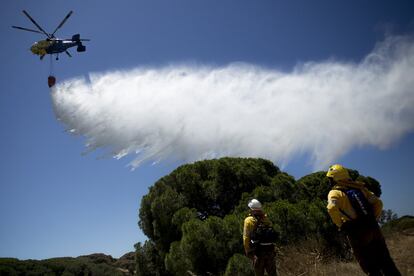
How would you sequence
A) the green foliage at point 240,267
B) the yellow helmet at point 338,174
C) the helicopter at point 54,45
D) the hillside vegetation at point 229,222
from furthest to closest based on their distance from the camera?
the helicopter at point 54,45 < the green foliage at point 240,267 < the hillside vegetation at point 229,222 < the yellow helmet at point 338,174

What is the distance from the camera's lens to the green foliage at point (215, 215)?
15.2 meters

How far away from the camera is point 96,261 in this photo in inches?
2894

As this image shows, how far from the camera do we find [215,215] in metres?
22.3

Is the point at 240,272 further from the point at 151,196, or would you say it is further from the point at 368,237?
the point at 151,196

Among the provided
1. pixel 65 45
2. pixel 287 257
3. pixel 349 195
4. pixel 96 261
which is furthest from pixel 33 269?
pixel 349 195

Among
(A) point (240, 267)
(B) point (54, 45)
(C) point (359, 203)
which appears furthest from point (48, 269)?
(C) point (359, 203)

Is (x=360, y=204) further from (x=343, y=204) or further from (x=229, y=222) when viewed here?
(x=229, y=222)

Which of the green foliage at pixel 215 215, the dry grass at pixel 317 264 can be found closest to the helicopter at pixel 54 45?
the green foliage at pixel 215 215

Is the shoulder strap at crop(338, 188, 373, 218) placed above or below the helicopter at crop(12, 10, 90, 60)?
below

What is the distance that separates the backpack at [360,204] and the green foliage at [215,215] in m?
9.06

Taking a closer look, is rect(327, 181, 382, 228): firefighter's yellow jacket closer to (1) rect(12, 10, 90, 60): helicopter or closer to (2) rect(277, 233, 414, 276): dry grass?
(2) rect(277, 233, 414, 276): dry grass

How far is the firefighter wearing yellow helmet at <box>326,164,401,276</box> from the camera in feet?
15.2

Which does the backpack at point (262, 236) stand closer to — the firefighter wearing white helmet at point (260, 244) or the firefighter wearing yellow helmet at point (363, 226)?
the firefighter wearing white helmet at point (260, 244)

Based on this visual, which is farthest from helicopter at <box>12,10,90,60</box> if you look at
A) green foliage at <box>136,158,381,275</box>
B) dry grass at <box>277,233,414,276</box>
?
dry grass at <box>277,233,414,276</box>
